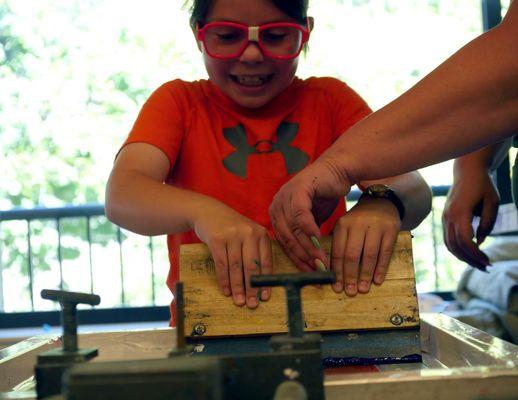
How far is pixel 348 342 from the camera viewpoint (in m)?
0.92

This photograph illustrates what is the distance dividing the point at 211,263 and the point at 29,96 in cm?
466

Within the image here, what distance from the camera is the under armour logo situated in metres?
1.43

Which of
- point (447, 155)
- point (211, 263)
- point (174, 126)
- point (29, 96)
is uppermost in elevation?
point (29, 96)

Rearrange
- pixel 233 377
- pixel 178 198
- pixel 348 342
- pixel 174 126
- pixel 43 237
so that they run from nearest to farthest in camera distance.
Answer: pixel 233 377, pixel 348 342, pixel 178 198, pixel 174 126, pixel 43 237

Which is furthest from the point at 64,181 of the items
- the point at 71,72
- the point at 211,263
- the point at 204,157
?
the point at 211,263

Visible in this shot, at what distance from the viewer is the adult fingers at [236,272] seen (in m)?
0.93

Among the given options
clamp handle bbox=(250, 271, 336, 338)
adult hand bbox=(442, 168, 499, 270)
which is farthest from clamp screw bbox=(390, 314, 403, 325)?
adult hand bbox=(442, 168, 499, 270)

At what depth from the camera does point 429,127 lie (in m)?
0.89

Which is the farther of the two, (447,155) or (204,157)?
(204,157)

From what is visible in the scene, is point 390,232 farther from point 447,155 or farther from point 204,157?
point 204,157

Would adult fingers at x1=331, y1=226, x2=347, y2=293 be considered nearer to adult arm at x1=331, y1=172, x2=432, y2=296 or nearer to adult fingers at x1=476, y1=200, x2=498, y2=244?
adult arm at x1=331, y1=172, x2=432, y2=296

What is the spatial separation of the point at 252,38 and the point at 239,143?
25 centimetres

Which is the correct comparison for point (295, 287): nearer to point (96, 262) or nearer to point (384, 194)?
point (384, 194)

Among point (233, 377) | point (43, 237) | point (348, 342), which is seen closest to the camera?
point (233, 377)
